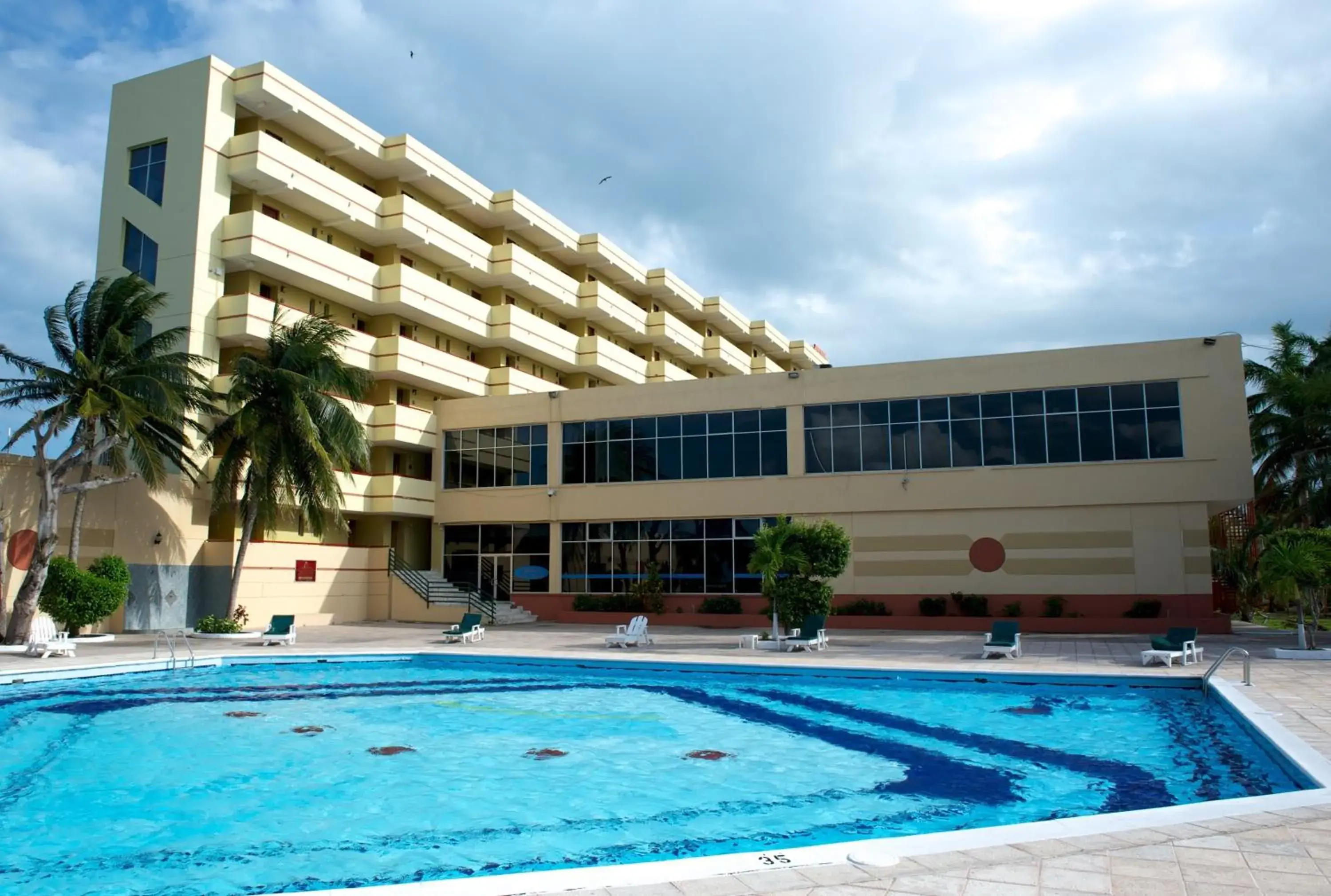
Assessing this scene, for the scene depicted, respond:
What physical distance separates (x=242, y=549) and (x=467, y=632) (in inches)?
310

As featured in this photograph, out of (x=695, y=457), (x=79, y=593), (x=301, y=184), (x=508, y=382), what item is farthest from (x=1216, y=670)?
(x=508, y=382)

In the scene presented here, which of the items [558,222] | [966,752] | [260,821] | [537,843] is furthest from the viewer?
[558,222]

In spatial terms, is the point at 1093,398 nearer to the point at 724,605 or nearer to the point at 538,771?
the point at 724,605

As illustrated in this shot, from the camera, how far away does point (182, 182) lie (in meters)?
32.7

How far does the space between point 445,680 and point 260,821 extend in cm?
1100

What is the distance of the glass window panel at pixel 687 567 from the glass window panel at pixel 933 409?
887cm

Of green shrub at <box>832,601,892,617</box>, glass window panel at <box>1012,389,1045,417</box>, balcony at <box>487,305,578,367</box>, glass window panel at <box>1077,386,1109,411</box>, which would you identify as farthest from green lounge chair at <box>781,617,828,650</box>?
balcony at <box>487,305,578,367</box>

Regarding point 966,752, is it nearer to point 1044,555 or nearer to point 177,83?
point 1044,555

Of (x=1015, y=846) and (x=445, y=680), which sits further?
(x=445, y=680)

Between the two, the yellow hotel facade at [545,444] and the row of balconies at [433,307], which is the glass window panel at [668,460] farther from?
the row of balconies at [433,307]

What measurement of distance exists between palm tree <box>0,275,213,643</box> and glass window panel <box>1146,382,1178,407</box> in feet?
91.1

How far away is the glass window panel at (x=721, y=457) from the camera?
34.6 metres

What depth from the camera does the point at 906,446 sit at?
3203 centimetres

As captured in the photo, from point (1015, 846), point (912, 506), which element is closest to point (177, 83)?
point (912, 506)
